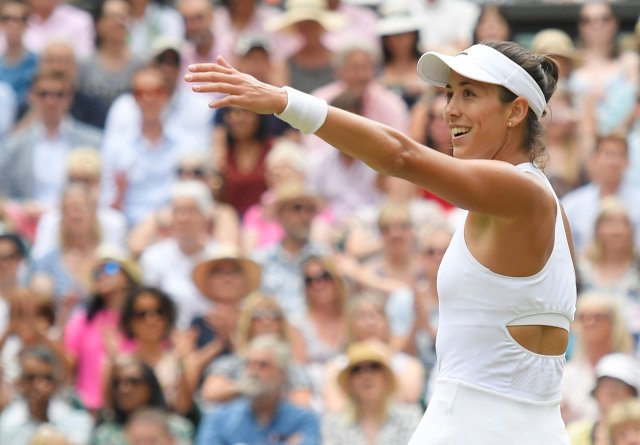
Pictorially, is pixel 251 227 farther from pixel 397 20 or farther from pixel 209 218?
pixel 397 20

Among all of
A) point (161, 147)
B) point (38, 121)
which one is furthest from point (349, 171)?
point (38, 121)

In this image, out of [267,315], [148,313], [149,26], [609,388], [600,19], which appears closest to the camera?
[609,388]

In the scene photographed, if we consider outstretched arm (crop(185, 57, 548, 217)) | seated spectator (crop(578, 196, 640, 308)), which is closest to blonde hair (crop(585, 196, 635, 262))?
seated spectator (crop(578, 196, 640, 308))

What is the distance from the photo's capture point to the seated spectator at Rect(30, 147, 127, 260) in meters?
8.27

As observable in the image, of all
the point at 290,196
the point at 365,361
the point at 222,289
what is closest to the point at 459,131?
the point at 365,361

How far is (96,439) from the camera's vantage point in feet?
22.3

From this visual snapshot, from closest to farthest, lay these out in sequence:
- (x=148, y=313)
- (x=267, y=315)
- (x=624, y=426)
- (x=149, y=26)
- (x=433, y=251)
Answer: (x=624, y=426)
(x=267, y=315)
(x=148, y=313)
(x=433, y=251)
(x=149, y=26)

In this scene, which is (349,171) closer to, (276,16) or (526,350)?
(276,16)

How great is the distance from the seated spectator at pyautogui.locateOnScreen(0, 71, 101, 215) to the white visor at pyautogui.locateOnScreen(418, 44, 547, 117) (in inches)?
220

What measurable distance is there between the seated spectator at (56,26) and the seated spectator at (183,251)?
2258 millimetres

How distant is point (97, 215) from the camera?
8.38 m

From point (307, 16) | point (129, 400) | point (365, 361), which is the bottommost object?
point (129, 400)

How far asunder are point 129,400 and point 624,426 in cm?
230

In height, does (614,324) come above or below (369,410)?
above
